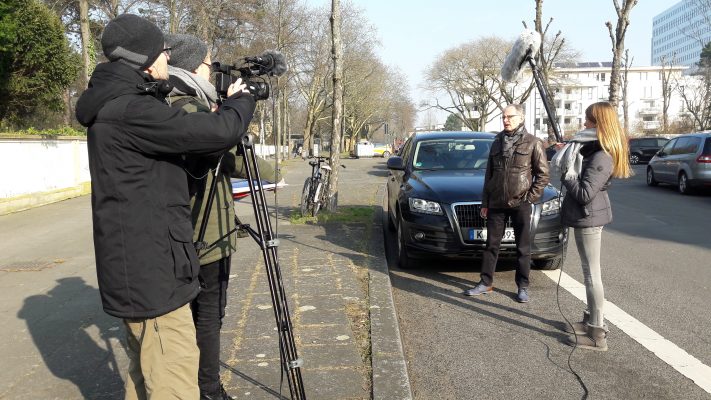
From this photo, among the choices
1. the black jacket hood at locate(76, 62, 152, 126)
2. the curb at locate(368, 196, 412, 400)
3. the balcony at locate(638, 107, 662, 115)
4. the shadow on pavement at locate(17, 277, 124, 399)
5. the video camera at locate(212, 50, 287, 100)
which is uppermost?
the balcony at locate(638, 107, 662, 115)

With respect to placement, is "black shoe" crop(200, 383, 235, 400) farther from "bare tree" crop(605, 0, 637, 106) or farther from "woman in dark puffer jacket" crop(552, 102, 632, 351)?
"bare tree" crop(605, 0, 637, 106)

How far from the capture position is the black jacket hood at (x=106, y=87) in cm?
220

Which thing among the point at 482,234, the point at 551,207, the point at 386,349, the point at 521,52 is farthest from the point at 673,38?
the point at 386,349

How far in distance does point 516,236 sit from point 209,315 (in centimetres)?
339

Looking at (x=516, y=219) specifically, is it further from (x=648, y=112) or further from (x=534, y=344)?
(x=648, y=112)

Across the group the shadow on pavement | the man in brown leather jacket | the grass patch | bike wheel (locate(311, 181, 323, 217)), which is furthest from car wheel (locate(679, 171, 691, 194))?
the shadow on pavement

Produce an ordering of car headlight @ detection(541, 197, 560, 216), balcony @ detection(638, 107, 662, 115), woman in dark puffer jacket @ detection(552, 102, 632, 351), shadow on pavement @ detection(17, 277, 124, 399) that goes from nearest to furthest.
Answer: shadow on pavement @ detection(17, 277, 124, 399) < woman in dark puffer jacket @ detection(552, 102, 632, 351) < car headlight @ detection(541, 197, 560, 216) < balcony @ detection(638, 107, 662, 115)

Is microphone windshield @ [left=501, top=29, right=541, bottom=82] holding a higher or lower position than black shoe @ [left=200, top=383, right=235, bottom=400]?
higher

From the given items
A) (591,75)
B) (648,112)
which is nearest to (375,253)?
(648,112)

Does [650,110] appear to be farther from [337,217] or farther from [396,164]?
[396,164]

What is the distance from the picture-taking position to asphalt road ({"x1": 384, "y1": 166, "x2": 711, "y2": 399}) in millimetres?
3809

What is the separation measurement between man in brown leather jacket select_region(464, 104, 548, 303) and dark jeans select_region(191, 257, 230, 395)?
315 centimetres

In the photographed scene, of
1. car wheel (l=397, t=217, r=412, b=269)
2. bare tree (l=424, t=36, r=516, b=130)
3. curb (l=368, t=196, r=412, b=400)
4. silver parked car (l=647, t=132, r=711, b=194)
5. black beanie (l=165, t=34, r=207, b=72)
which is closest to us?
black beanie (l=165, t=34, r=207, b=72)

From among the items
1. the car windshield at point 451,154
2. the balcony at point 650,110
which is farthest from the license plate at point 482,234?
the balcony at point 650,110
